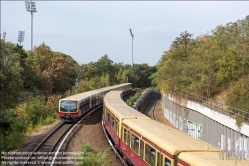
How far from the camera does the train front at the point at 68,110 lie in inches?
1088

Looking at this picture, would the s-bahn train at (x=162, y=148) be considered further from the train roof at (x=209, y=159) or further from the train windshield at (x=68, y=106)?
the train windshield at (x=68, y=106)

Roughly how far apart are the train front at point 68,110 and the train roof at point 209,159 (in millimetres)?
19716

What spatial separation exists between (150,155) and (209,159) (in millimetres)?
3804

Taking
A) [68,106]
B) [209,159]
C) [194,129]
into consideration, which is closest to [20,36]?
[68,106]

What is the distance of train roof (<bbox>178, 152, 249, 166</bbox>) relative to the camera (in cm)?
759

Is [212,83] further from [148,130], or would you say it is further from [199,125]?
[148,130]

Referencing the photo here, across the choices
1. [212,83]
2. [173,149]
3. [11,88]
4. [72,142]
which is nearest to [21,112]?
[11,88]

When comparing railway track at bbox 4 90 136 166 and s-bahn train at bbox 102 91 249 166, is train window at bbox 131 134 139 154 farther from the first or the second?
railway track at bbox 4 90 136 166

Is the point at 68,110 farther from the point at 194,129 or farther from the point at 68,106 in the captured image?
the point at 194,129

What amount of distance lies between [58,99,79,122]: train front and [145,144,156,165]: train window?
1645cm

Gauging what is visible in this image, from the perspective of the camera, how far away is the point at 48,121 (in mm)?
28703

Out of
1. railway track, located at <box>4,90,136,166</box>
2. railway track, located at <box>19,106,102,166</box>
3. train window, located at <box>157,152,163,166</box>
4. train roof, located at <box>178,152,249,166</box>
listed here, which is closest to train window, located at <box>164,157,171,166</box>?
train window, located at <box>157,152,163,166</box>

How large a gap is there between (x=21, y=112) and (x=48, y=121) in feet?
8.41

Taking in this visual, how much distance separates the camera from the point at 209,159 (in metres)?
8.01
